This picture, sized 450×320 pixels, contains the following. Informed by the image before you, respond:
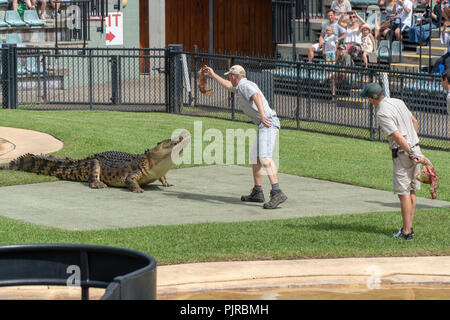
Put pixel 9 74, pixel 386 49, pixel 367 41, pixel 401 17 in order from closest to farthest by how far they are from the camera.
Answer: pixel 9 74, pixel 367 41, pixel 386 49, pixel 401 17

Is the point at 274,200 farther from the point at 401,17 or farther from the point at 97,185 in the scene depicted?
the point at 401,17

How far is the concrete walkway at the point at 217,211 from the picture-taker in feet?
23.0

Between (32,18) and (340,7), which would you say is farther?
(32,18)

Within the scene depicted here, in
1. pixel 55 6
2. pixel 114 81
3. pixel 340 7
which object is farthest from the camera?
pixel 55 6

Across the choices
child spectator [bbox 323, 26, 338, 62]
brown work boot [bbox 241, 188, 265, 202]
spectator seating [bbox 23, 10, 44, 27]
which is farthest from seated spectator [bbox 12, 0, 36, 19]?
brown work boot [bbox 241, 188, 265, 202]

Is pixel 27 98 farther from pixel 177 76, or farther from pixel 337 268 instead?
pixel 337 268

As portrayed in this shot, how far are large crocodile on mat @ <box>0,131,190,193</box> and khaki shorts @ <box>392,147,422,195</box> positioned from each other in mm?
3413

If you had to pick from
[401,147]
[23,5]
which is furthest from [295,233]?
[23,5]

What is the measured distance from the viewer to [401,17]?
2277cm

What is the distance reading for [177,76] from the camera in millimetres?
19156

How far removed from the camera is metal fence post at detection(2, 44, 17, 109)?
62.0 feet

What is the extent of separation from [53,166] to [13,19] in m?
13.4
